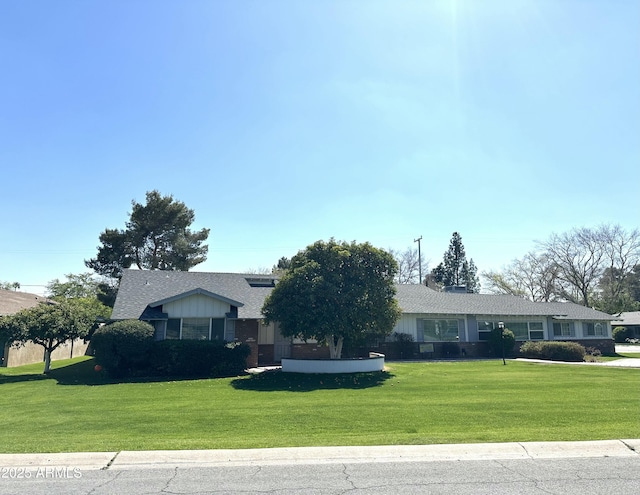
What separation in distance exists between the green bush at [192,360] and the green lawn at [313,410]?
138 centimetres

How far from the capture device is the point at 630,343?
49.8 metres

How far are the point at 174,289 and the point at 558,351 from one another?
23.4m

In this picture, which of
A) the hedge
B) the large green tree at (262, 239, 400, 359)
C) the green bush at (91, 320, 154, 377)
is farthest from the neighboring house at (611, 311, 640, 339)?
the green bush at (91, 320, 154, 377)

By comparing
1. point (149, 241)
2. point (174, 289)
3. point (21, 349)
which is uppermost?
point (149, 241)

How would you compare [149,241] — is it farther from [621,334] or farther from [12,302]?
[621,334]

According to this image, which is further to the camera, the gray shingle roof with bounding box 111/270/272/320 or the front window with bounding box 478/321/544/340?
the front window with bounding box 478/321/544/340

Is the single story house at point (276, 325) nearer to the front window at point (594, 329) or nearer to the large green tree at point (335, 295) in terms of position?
the front window at point (594, 329)

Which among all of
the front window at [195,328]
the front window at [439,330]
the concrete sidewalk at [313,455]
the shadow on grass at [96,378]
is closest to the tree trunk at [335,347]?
the shadow on grass at [96,378]

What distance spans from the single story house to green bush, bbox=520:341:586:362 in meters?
2.98

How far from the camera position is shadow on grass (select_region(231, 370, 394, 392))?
15.3 metres

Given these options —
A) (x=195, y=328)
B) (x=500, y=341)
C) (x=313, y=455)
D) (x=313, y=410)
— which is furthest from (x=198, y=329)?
(x=500, y=341)

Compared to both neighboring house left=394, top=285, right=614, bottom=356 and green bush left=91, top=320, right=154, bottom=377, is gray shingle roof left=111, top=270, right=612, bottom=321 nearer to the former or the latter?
neighboring house left=394, top=285, right=614, bottom=356

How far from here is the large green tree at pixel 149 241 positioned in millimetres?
39781

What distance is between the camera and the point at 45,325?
19.2 metres
